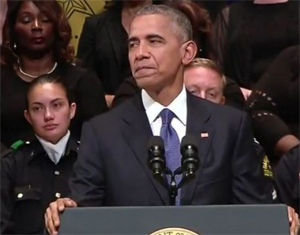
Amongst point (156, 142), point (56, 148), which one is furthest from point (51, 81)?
point (156, 142)

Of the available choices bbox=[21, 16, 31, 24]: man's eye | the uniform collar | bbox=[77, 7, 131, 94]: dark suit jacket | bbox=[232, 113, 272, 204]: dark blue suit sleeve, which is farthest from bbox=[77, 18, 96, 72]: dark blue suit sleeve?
bbox=[232, 113, 272, 204]: dark blue suit sleeve

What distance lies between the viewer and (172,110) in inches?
85.4

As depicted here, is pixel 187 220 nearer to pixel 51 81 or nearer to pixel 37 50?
pixel 51 81

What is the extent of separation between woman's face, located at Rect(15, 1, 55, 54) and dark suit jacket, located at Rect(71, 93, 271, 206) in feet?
3.22

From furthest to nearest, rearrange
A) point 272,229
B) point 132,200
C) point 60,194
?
point 60,194, point 132,200, point 272,229

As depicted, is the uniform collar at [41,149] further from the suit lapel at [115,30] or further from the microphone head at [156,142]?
the microphone head at [156,142]

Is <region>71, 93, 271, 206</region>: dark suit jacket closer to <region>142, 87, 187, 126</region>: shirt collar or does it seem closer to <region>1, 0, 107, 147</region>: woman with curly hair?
<region>142, 87, 187, 126</region>: shirt collar

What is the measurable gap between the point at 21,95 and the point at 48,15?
31 centimetres

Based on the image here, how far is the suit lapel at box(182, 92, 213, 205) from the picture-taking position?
6.61 ft

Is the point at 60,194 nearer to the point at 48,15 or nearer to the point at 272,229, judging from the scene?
the point at 48,15

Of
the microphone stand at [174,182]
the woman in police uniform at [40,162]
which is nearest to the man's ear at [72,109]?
the woman in police uniform at [40,162]

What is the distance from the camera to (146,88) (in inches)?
85.4

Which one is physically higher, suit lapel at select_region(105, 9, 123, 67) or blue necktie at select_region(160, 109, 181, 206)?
suit lapel at select_region(105, 9, 123, 67)

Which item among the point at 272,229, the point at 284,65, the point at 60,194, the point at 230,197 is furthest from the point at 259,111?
the point at 272,229
